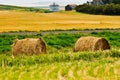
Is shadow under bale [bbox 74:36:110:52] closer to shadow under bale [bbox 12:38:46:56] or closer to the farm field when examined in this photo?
the farm field

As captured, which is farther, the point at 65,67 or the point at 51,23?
the point at 51,23

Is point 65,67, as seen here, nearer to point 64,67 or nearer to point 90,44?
point 64,67

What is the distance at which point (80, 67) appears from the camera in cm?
2330

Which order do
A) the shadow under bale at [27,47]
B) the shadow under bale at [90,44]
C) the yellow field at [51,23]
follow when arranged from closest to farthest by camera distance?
the shadow under bale at [27,47] → the shadow under bale at [90,44] → the yellow field at [51,23]

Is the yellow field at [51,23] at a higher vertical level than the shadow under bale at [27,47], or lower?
lower

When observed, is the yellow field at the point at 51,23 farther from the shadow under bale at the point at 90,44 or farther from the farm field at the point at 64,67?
the farm field at the point at 64,67

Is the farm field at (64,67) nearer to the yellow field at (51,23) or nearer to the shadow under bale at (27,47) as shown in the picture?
the shadow under bale at (27,47)

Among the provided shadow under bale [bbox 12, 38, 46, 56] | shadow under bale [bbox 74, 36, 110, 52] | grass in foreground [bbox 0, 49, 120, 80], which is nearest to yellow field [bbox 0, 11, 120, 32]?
shadow under bale [bbox 74, 36, 110, 52]

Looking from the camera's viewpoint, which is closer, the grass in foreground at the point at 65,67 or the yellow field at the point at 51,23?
the grass in foreground at the point at 65,67

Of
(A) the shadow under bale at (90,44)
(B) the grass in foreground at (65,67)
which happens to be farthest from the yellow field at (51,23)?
(B) the grass in foreground at (65,67)

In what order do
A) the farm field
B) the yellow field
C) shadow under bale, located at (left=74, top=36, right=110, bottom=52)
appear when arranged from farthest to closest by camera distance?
the yellow field
shadow under bale, located at (left=74, top=36, right=110, bottom=52)
the farm field

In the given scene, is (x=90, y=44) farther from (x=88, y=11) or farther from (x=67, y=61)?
(x=88, y=11)

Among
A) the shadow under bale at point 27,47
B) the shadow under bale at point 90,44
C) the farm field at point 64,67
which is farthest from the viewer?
the shadow under bale at point 90,44

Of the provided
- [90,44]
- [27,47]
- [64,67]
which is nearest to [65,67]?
[64,67]
